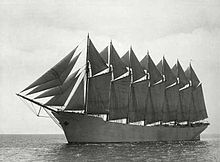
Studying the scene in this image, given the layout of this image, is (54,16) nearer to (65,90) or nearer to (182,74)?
(65,90)

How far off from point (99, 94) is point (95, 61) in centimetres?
168

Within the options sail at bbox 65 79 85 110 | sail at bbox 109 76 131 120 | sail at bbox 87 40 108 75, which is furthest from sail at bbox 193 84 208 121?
sail at bbox 65 79 85 110

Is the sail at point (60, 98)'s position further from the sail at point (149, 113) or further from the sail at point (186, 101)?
the sail at point (186, 101)

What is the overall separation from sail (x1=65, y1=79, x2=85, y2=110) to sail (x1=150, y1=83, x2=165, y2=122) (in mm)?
6698

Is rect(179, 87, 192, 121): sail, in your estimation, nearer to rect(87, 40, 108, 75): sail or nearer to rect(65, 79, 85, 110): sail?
rect(87, 40, 108, 75): sail

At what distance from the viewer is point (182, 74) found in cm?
2712

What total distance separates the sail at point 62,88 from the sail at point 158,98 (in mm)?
7370

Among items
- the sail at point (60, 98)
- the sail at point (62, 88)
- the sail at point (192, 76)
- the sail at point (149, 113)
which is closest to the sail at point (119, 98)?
the sail at point (149, 113)

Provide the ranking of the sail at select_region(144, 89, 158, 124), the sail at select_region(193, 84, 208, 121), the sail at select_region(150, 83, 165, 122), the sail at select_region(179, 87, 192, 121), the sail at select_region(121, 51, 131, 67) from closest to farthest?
the sail at select_region(121, 51, 131, 67) → the sail at select_region(144, 89, 158, 124) → the sail at select_region(150, 83, 165, 122) → the sail at select_region(193, 84, 208, 121) → the sail at select_region(179, 87, 192, 121)

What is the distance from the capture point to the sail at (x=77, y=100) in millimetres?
18944

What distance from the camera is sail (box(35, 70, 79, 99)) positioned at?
1783 cm

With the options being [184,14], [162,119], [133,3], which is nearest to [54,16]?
[133,3]

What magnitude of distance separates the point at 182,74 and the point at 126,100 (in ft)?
20.9

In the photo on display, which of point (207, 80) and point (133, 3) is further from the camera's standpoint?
point (207, 80)
